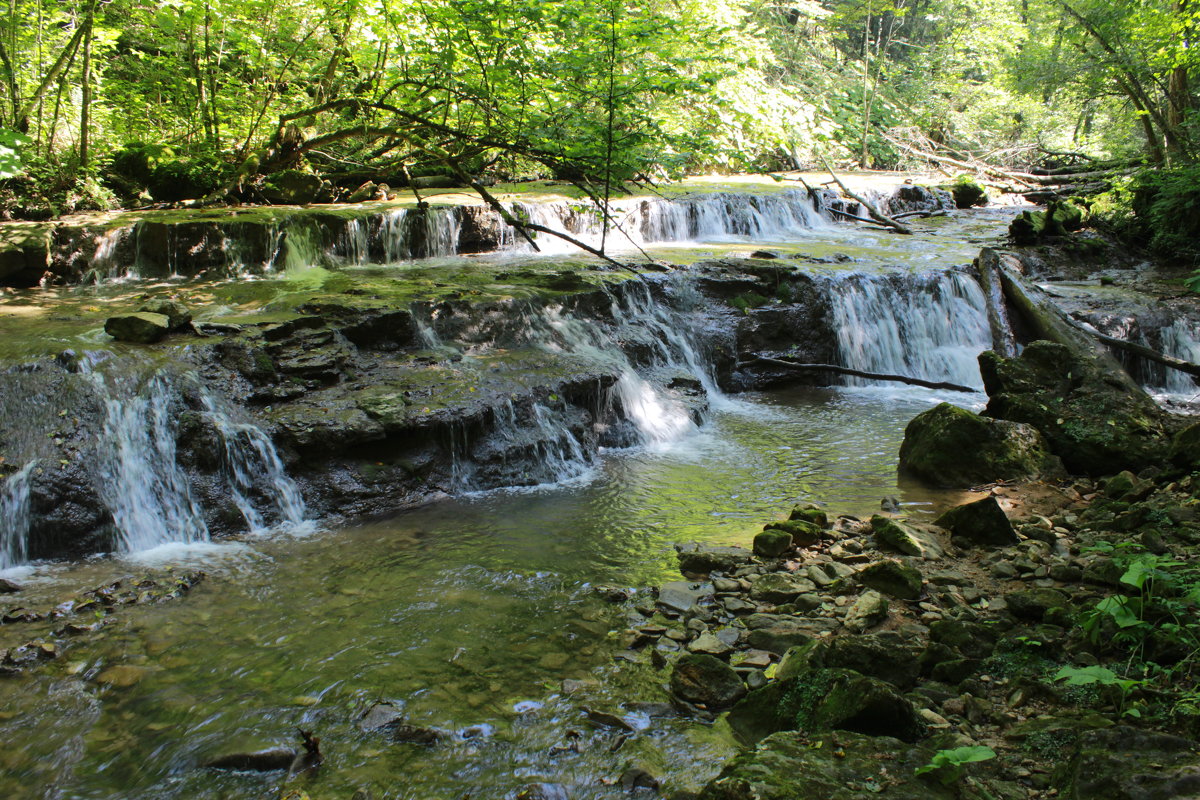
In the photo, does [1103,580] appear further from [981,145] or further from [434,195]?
[981,145]

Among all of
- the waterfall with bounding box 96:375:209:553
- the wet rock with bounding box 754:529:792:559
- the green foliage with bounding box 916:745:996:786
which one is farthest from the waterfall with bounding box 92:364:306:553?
the green foliage with bounding box 916:745:996:786

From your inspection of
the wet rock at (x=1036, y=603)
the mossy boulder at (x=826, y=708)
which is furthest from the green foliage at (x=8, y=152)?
the wet rock at (x=1036, y=603)

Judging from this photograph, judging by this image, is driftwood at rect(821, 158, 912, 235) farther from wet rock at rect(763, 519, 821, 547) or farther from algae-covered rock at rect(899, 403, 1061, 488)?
wet rock at rect(763, 519, 821, 547)

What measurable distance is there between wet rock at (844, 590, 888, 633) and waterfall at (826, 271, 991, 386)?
7427 millimetres

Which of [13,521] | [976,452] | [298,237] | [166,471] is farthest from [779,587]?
[298,237]

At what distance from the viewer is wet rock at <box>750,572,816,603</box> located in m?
4.45

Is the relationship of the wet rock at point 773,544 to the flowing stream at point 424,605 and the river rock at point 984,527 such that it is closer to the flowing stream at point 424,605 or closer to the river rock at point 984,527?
the flowing stream at point 424,605

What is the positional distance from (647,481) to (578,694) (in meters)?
3.77

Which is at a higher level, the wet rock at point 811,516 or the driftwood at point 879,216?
the driftwood at point 879,216

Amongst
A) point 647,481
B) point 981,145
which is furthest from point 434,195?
point 981,145

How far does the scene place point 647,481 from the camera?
7270 millimetres

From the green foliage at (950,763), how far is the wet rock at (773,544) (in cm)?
267

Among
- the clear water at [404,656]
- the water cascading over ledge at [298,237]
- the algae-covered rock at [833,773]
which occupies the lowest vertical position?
the clear water at [404,656]

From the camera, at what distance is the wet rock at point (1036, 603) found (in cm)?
371
